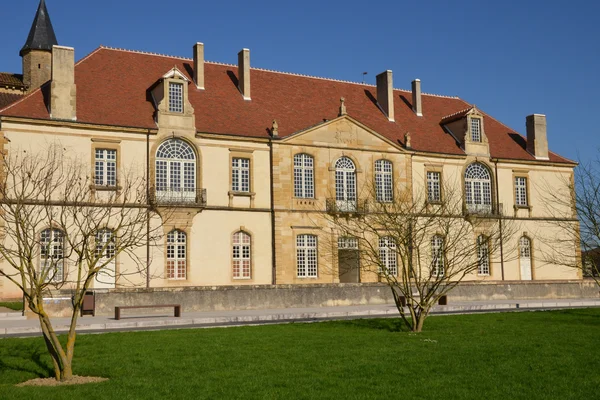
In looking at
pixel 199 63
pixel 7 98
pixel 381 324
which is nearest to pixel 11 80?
pixel 7 98

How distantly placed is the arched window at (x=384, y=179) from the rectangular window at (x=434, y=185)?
2827mm

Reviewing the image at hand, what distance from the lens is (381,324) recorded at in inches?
823

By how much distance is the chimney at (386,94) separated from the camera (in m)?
44.1

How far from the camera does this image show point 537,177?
45.8 meters

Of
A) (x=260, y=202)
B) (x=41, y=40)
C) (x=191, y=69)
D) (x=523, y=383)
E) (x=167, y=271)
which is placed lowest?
(x=523, y=383)

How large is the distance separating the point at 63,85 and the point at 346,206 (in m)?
15.7

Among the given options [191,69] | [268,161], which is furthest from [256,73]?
[268,161]

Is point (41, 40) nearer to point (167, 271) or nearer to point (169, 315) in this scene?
point (167, 271)

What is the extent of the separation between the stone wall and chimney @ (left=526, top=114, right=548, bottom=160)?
1246 cm

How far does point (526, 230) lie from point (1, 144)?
30.4 m

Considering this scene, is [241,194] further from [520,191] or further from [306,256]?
[520,191]

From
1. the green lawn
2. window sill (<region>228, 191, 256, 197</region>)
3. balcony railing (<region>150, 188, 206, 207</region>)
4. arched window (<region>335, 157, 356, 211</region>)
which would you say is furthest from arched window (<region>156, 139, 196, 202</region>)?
the green lawn

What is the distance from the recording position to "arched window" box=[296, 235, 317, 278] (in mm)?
37906

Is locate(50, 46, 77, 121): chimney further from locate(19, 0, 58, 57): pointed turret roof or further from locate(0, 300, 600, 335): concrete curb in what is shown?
locate(19, 0, 58, 57): pointed turret roof
